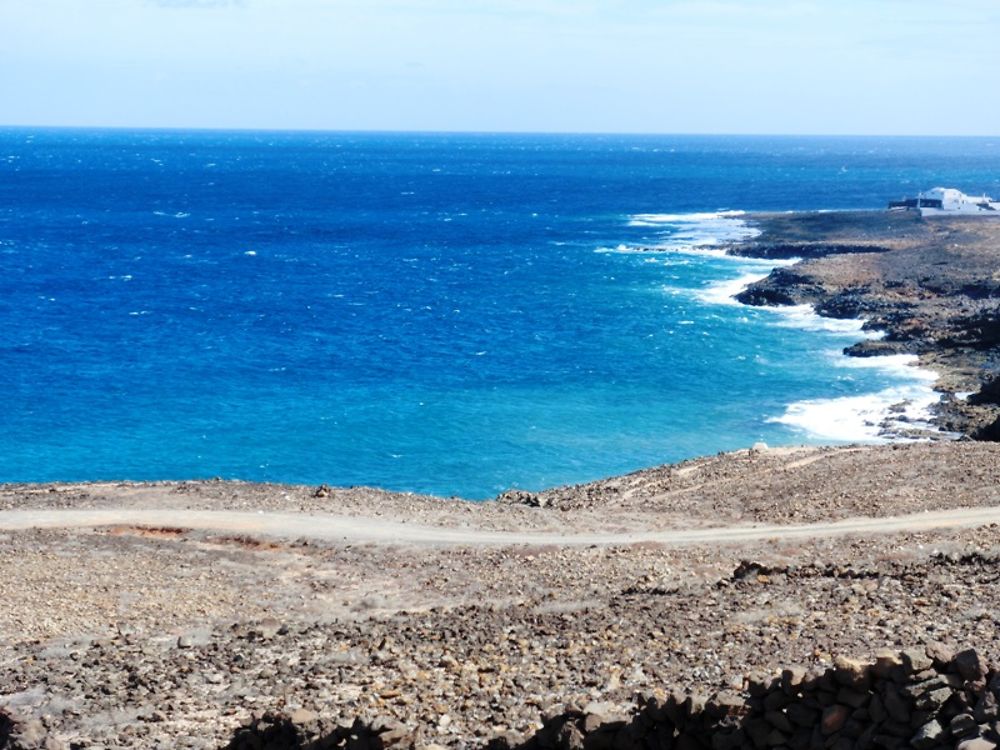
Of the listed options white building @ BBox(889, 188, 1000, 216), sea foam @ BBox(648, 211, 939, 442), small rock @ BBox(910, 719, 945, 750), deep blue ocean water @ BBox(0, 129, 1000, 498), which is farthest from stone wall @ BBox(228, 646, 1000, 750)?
white building @ BBox(889, 188, 1000, 216)

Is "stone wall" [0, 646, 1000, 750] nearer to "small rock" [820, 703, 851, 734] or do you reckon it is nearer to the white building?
"small rock" [820, 703, 851, 734]

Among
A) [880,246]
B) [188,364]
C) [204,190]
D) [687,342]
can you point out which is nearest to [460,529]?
[188,364]

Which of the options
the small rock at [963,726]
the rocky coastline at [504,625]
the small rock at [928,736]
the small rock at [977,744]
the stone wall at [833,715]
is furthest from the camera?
the rocky coastline at [504,625]

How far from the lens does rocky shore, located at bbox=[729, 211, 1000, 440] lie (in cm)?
6612

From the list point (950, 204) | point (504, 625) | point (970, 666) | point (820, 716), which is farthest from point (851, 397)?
point (950, 204)

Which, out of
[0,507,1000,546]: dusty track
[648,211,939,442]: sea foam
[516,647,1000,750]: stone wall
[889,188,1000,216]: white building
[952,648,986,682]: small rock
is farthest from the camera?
[889,188,1000,216]: white building

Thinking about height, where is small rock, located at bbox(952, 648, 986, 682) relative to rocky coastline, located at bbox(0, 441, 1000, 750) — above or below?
above

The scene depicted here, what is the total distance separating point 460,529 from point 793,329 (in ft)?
177

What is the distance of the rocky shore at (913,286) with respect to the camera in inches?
2603

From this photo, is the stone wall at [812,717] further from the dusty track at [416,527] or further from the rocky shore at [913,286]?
the rocky shore at [913,286]

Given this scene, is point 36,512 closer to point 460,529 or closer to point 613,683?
point 460,529

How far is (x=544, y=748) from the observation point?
15.7 meters

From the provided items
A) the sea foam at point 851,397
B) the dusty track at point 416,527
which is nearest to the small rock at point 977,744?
the dusty track at point 416,527

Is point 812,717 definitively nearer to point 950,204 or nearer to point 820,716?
point 820,716
